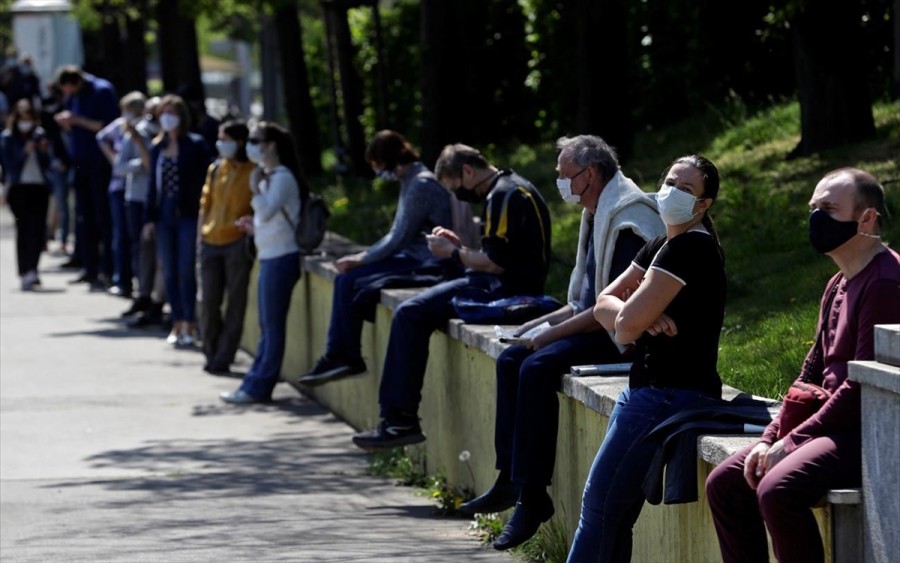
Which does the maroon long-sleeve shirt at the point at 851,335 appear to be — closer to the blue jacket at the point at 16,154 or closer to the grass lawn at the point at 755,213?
the grass lawn at the point at 755,213

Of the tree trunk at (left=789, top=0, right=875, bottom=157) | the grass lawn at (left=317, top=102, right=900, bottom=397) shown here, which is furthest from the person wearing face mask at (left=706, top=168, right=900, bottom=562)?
the tree trunk at (left=789, top=0, right=875, bottom=157)

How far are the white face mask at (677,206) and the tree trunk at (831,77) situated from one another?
25.1ft

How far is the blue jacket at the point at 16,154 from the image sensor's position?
1953 cm

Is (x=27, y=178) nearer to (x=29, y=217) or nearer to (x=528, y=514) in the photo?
(x=29, y=217)

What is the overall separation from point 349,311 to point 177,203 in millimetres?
4617

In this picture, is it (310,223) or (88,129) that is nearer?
(310,223)

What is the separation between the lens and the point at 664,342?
5789 mm

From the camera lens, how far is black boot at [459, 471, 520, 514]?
7.61 metres

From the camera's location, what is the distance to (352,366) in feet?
34.4

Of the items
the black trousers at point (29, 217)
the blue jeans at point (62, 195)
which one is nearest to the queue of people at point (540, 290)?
the black trousers at point (29, 217)

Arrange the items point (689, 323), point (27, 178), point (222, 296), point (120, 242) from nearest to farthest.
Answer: point (689, 323) → point (222, 296) → point (120, 242) → point (27, 178)

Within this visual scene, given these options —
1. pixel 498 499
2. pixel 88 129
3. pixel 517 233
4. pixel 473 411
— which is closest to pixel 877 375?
pixel 498 499

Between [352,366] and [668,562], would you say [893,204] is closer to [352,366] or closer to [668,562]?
[352,366]

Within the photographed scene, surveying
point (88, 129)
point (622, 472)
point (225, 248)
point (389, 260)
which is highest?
point (88, 129)
